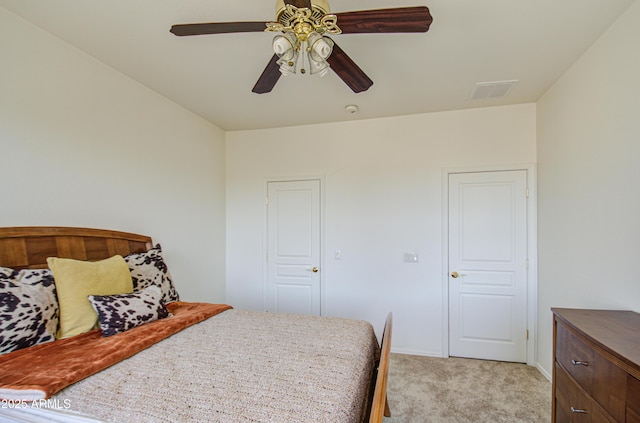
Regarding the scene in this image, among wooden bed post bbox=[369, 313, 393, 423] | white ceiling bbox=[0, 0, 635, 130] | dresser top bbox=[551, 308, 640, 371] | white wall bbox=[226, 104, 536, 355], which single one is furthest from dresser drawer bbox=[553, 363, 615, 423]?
white ceiling bbox=[0, 0, 635, 130]

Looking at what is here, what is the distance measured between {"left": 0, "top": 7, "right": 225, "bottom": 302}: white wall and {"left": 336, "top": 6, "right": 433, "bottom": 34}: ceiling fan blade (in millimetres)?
1915

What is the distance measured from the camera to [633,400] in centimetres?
106

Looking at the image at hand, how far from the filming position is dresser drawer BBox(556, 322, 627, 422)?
1.13 meters

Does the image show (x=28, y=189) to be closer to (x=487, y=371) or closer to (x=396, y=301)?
(x=396, y=301)

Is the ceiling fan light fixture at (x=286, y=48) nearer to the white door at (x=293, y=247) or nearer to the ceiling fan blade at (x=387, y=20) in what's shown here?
the ceiling fan blade at (x=387, y=20)

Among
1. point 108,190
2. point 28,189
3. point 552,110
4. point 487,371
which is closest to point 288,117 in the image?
point 108,190

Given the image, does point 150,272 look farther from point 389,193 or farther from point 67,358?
point 389,193

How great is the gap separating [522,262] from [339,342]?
2.35 metres

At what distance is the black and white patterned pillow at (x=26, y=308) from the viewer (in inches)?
53.0

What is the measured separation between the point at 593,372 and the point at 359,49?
2.17 metres

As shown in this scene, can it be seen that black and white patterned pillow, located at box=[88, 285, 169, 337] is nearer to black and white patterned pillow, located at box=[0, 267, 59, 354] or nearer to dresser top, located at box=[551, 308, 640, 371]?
black and white patterned pillow, located at box=[0, 267, 59, 354]

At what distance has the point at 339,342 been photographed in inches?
62.0

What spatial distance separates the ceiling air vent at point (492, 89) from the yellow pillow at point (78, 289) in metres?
3.15

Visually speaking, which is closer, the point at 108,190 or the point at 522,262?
the point at 108,190
